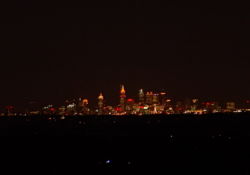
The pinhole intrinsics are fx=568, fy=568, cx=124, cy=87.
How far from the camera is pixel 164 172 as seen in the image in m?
34.1

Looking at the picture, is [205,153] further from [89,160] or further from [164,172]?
[164,172]

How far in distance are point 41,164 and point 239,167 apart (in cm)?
1497

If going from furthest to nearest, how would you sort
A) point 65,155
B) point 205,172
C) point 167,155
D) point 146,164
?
point 65,155 → point 167,155 → point 146,164 → point 205,172

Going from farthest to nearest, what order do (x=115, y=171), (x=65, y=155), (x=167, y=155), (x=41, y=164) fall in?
(x=65, y=155) < (x=167, y=155) < (x=41, y=164) < (x=115, y=171)

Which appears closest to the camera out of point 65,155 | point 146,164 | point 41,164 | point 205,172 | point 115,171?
point 205,172

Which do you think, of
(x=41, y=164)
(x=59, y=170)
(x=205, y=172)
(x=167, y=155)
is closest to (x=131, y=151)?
(x=167, y=155)

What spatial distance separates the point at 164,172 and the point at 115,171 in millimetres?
3149

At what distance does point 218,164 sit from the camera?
121 ft

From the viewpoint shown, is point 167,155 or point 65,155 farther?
point 65,155

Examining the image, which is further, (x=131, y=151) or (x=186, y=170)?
(x=131, y=151)

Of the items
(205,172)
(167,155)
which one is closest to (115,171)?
(205,172)

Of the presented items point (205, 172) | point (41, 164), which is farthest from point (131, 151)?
point (205, 172)

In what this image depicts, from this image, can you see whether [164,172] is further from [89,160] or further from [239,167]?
[89,160]

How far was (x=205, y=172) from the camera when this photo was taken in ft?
108
